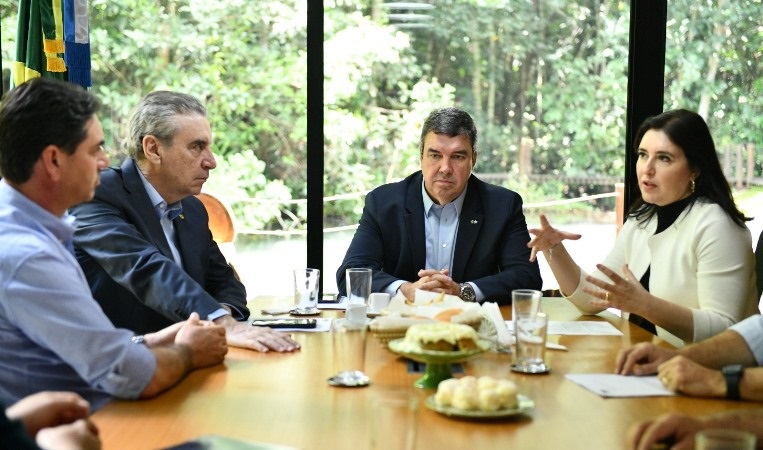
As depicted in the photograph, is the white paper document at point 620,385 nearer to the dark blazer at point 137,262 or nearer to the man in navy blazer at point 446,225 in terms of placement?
the dark blazer at point 137,262

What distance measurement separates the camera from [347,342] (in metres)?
2.14

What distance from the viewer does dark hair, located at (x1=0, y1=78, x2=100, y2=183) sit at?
2156mm

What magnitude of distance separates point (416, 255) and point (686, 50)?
1861 mm

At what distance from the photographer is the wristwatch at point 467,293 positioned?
3.44m

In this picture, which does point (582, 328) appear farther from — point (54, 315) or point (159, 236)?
point (54, 315)

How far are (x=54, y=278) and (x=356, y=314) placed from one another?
639 millimetres

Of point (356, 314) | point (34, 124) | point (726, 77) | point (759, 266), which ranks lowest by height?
point (759, 266)

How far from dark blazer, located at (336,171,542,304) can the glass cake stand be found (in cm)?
161

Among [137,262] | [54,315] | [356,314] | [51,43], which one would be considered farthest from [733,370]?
[51,43]

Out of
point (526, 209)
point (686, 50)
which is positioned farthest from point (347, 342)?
point (686, 50)

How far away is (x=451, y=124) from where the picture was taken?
387 cm

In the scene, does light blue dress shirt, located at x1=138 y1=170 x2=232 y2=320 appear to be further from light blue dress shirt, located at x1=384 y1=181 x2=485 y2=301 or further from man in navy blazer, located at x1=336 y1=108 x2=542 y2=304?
light blue dress shirt, located at x1=384 y1=181 x2=485 y2=301

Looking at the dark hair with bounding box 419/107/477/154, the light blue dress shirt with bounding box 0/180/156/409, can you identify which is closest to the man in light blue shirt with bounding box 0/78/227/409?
the light blue dress shirt with bounding box 0/180/156/409

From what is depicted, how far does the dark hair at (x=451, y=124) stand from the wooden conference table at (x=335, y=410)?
1.50 meters
